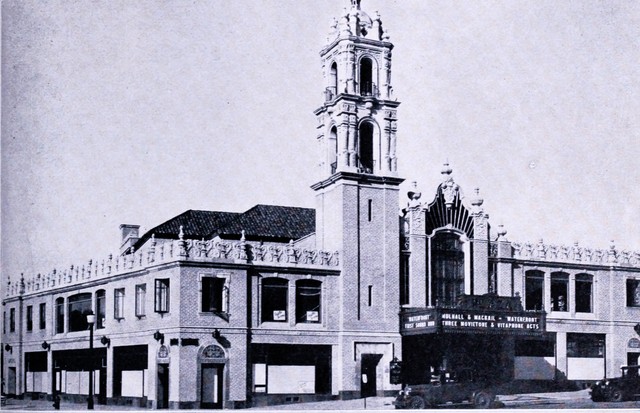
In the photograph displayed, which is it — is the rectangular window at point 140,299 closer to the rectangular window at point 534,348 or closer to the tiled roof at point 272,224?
the tiled roof at point 272,224

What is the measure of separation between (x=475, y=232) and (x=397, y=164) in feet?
18.3

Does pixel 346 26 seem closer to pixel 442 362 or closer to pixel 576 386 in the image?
pixel 442 362

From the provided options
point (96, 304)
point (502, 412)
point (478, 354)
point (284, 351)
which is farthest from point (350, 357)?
point (96, 304)

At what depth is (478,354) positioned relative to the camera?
5034 centimetres

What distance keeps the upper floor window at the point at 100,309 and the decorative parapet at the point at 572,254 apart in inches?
819

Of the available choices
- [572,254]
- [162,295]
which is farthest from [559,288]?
[162,295]

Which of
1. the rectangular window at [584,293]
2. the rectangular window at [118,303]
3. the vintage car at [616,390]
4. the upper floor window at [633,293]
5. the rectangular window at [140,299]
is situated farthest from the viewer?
the upper floor window at [633,293]

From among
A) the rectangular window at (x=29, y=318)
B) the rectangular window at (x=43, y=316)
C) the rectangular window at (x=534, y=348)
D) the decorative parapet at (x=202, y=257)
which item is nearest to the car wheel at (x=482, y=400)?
the decorative parapet at (x=202, y=257)

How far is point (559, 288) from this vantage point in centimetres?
5384

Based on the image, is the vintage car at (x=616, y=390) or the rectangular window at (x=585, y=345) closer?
the vintage car at (x=616, y=390)

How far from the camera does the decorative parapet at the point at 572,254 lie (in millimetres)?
53281

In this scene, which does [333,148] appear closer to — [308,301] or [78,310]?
[308,301]

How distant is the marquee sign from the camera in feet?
154

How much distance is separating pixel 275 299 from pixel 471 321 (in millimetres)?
9100
